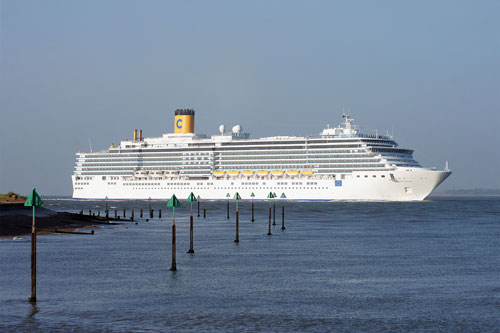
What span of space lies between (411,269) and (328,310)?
37.0ft

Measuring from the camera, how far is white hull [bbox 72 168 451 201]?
12756 centimetres

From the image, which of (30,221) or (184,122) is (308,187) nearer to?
(184,122)

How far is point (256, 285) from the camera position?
29.6 metres

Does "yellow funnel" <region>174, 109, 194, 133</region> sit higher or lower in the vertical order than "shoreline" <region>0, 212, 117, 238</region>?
higher

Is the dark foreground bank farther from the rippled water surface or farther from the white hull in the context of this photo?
the white hull

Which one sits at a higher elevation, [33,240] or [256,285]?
[33,240]

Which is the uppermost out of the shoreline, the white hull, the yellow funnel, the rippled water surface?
the yellow funnel

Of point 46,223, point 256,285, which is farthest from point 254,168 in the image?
point 256,285

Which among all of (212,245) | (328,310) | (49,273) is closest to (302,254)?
→ (212,245)

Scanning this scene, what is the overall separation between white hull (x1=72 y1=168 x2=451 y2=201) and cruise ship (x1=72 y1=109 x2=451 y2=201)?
0.16m

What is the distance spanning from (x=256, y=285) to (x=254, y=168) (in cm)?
11222

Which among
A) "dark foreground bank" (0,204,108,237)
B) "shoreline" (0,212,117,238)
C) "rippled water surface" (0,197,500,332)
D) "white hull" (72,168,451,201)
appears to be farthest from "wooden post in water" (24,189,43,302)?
"white hull" (72,168,451,201)

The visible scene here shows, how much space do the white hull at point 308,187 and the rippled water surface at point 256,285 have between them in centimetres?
7599

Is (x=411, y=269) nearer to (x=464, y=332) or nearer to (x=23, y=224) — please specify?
(x=464, y=332)
